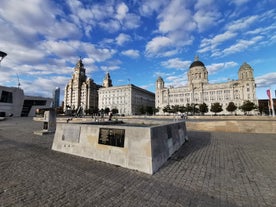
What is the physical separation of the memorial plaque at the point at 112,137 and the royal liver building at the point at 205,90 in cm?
11597

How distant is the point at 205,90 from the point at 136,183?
397ft

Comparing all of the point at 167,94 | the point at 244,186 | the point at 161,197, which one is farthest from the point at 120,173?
the point at 167,94

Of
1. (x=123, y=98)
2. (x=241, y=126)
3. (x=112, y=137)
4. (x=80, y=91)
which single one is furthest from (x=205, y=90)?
(x=112, y=137)

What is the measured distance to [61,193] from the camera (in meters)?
3.72

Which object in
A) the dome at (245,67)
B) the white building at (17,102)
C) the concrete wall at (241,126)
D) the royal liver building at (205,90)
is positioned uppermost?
the dome at (245,67)

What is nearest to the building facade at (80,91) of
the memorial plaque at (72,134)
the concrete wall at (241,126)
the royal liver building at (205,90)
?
the royal liver building at (205,90)

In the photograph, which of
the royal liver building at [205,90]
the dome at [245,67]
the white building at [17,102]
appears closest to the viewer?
the white building at [17,102]

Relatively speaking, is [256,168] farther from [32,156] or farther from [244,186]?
[32,156]

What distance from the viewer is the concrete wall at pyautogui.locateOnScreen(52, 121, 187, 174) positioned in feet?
17.0

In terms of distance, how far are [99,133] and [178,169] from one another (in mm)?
3673

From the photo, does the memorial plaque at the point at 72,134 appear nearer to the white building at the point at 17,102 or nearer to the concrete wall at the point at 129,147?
the concrete wall at the point at 129,147

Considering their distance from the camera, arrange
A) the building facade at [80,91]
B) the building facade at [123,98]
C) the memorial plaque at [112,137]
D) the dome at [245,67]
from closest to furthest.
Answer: the memorial plaque at [112,137], the dome at [245,67], the building facade at [123,98], the building facade at [80,91]

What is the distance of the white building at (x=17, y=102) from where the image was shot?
70250 mm

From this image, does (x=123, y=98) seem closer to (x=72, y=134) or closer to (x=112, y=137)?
(x=72, y=134)
